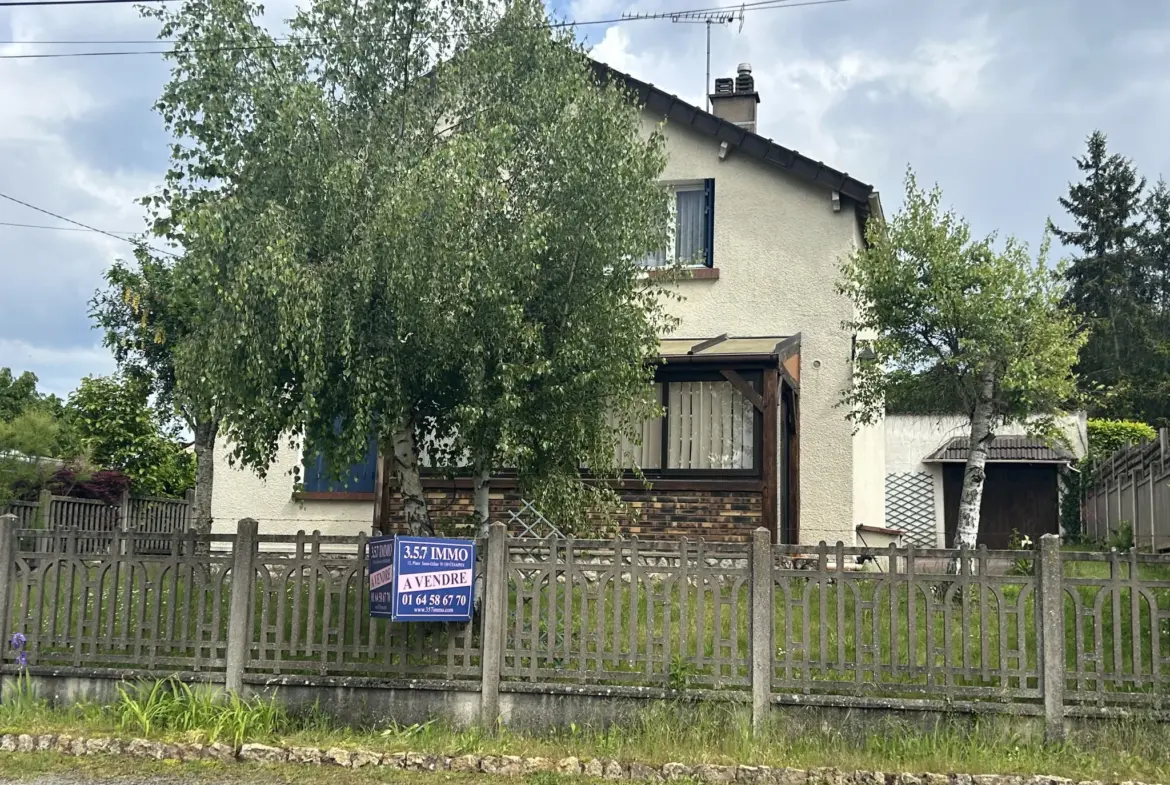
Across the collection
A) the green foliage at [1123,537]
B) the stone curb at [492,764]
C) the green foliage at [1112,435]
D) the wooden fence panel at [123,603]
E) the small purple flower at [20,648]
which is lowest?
the stone curb at [492,764]

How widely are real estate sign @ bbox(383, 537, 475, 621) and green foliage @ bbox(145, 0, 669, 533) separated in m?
0.87

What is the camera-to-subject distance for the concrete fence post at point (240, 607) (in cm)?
820

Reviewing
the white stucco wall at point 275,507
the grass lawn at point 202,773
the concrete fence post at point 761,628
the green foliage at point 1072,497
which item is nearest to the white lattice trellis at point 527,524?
the white stucco wall at point 275,507

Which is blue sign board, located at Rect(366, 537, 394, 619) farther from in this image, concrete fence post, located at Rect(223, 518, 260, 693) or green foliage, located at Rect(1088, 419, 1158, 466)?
green foliage, located at Rect(1088, 419, 1158, 466)

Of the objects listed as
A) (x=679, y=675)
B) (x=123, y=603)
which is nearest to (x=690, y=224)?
(x=679, y=675)

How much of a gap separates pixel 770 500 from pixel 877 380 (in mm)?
1861

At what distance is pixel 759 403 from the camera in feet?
38.9

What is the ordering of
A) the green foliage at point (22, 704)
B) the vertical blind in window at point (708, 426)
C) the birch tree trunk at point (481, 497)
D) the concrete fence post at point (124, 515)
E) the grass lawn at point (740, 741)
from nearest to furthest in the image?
the grass lawn at point (740, 741) → the green foliage at point (22, 704) → the birch tree trunk at point (481, 497) → the vertical blind in window at point (708, 426) → the concrete fence post at point (124, 515)

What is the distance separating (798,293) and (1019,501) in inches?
434

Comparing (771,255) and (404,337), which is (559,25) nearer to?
(404,337)

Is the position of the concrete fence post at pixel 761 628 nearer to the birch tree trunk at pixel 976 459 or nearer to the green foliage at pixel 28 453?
the birch tree trunk at pixel 976 459

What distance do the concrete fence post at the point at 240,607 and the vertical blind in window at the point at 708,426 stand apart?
5872mm

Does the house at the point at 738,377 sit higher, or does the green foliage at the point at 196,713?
the house at the point at 738,377

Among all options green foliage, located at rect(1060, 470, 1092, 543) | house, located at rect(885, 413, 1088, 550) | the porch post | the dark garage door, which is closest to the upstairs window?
the porch post
